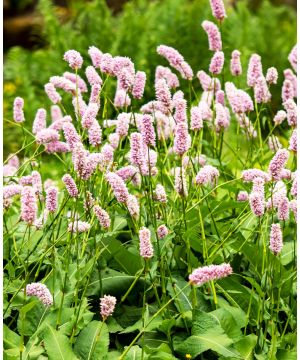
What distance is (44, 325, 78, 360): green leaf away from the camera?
7.33 feet

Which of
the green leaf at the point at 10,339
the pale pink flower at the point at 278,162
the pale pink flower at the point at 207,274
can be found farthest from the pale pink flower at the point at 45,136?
the pale pink flower at the point at 207,274

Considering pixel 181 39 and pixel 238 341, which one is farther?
pixel 181 39

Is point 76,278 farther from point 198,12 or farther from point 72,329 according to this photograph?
point 198,12

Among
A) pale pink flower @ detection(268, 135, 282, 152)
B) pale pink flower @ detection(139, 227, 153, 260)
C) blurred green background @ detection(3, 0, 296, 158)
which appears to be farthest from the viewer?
blurred green background @ detection(3, 0, 296, 158)

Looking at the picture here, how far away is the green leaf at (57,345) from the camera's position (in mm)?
2234

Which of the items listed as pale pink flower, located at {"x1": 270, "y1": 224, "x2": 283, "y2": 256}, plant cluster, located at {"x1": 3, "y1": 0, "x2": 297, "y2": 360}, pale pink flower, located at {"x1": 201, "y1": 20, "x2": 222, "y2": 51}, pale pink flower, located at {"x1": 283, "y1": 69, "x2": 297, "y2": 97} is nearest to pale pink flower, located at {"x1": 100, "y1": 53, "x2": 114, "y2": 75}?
plant cluster, located at {"x1": 3, "y1": 0, "x2": 297, "y2": 360}

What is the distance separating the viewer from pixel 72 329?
7.68 feet

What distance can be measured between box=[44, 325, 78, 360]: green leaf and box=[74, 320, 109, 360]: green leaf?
77 millimetres

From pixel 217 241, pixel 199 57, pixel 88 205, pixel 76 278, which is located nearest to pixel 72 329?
pixel 76 278

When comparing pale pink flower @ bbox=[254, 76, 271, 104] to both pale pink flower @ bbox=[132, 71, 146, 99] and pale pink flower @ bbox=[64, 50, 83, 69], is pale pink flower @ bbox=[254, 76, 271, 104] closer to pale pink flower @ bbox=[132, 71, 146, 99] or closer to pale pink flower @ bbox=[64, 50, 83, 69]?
pale pink flower @ bbox=[132, 71, 146, 99]

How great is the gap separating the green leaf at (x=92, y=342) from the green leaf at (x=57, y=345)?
3.0 inches

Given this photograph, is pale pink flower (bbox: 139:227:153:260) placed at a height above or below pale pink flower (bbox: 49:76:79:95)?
below

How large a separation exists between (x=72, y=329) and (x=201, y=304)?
0.45m

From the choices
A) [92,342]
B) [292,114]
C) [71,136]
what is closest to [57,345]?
[92,342]
